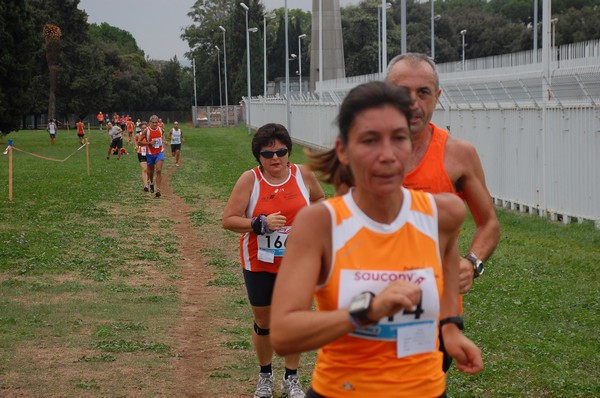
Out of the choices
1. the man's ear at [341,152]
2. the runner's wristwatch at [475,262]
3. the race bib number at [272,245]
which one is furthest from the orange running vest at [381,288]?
the race bib number at [272,245]

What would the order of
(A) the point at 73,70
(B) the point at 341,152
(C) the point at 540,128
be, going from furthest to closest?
(A) the point at 73,70 < (C) the point at 540,128 < (B) the point at 341,152

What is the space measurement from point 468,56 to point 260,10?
40.2 meters

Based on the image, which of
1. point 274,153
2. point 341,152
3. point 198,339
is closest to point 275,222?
point 274,153

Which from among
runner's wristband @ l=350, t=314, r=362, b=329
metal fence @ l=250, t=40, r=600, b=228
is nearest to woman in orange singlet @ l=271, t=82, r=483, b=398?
runner's wristband @ l=350, t=314, r=362, b=329

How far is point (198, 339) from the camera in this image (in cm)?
1052

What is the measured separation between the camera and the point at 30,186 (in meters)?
31.0

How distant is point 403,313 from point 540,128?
59.7 feet

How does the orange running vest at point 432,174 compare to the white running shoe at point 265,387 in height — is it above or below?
above

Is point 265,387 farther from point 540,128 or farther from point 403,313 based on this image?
point 540,128

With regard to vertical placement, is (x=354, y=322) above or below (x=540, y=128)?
below

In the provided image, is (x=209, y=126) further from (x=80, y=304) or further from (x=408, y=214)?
(x=408, y=214)

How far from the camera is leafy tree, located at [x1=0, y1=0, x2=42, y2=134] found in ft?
180

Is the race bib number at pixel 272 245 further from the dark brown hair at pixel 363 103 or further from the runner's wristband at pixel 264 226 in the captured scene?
the dark brown hair at pixel 363 103

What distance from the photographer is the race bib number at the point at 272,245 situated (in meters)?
7.75
